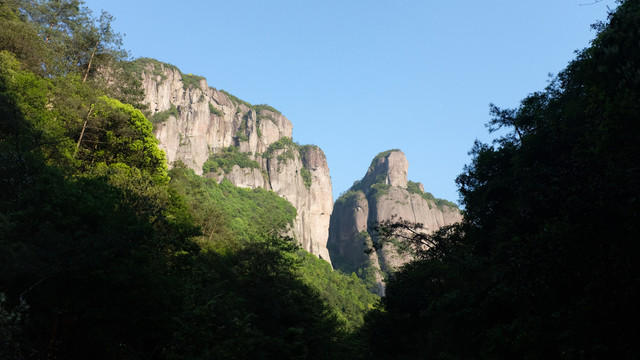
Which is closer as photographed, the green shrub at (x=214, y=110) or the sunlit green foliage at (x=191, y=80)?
the sunlit green foliage at (x=191, y=80)

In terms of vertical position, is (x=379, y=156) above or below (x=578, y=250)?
above

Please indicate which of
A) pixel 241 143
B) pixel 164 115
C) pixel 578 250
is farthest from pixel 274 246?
pixel 241 143

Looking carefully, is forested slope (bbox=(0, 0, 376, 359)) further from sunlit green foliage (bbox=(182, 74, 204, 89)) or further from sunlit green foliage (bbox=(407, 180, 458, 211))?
sunlit green foliage (bbox=(407, 180, 458, 211))

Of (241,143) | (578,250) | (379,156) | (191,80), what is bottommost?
(578,250)

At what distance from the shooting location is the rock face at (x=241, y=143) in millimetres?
98375

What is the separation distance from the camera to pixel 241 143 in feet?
408

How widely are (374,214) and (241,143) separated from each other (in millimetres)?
49489

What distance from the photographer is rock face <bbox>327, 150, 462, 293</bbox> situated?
122m

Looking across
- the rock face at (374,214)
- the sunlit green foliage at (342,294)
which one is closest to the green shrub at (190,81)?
the sunlit green foliage at (342,294)

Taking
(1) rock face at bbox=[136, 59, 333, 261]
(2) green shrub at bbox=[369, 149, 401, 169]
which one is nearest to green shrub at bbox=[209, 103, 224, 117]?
(1) rock face at bbox=[136, 59, 333, 261]

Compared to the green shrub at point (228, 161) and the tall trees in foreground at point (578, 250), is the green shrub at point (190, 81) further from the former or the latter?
the tall trees in foreground at point (578, 250)

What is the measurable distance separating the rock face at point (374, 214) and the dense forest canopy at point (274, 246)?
88658 mm

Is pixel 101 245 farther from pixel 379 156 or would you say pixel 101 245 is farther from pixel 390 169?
pixel 379 156

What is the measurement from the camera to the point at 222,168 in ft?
359
